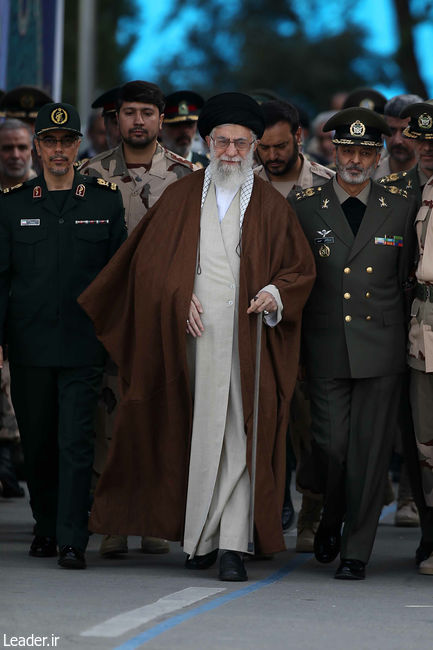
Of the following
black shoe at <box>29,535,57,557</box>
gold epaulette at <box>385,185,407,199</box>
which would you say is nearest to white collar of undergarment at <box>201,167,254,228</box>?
gold epaulette at <box>385,185,407,199</box>

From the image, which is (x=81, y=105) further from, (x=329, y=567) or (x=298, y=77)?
(x=298, y=77)

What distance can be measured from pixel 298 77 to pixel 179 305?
134ft

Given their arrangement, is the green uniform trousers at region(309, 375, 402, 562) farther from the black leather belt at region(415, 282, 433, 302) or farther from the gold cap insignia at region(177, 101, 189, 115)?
the gold cap insignia at region(177, 101, 189, 115)

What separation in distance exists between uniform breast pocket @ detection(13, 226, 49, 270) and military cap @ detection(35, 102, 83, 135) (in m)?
0.53

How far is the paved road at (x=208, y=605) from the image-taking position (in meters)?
7.06

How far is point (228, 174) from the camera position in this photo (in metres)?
8.99

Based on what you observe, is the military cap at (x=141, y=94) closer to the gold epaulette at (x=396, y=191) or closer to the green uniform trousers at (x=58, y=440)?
the gold epaulette at (x=396, y=191)

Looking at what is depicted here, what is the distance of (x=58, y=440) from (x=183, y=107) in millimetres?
3617

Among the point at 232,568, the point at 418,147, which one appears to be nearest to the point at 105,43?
the point at 418,147

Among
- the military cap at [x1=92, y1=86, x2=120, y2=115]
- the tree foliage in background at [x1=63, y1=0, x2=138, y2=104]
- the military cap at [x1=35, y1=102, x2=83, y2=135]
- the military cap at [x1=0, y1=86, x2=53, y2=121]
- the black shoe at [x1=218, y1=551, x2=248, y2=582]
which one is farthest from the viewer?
the tree foliage in background at [x1=63, y1=0, x2=138, y2=104]

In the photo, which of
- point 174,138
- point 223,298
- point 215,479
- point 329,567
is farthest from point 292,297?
point 174,138

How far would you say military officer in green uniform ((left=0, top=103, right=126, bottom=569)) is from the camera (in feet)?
29.9

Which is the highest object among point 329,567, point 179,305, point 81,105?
point 81,105

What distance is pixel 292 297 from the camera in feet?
28.8
